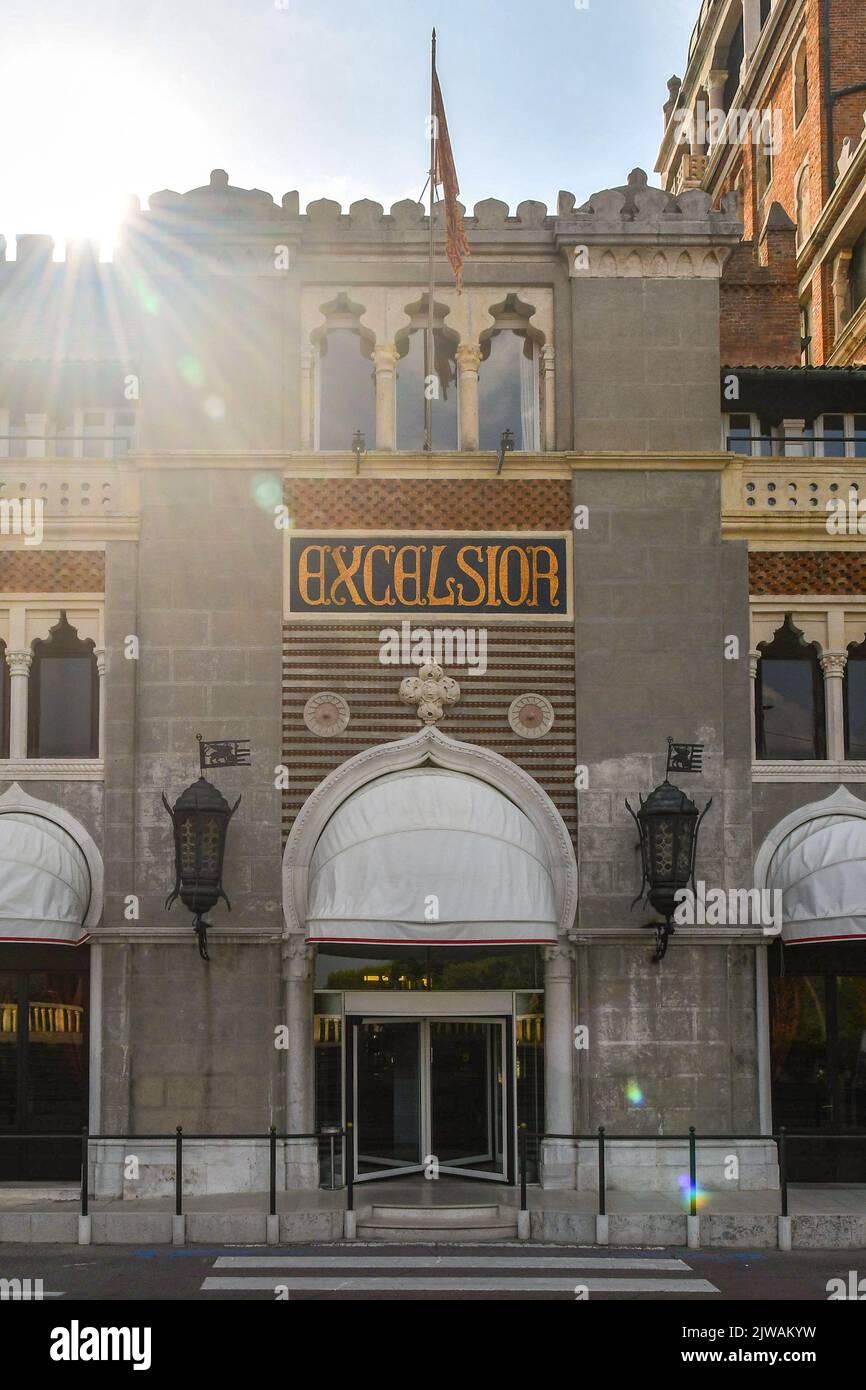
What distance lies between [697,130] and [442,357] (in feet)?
100

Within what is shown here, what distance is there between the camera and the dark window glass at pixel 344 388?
2288cm

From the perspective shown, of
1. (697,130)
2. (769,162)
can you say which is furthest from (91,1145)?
(697,130)

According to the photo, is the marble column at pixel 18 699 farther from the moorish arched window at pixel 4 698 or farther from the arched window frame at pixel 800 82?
the arched window frame at pixel 800 82

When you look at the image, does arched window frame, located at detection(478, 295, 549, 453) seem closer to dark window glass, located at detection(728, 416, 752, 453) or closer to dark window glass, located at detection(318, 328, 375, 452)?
dark window glass, located at detection(318, 328, 375, 452)

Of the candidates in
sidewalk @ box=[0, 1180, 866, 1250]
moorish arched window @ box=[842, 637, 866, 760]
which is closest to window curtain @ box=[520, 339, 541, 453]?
moorish arched window @ box=[842, 637, 866, 760]

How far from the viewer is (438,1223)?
18.7m

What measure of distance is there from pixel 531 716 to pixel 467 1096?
538 centimetres

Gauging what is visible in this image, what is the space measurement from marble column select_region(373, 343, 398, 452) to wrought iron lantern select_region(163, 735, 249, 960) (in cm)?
587

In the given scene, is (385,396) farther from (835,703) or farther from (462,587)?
(835,703)

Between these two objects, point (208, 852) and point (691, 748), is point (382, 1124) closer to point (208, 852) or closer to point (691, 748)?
point (208, 852)

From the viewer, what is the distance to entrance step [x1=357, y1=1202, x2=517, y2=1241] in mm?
18359

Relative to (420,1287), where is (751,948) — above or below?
above

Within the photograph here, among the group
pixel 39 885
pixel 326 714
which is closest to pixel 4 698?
pixel 39 885

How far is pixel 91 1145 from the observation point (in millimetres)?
20688
